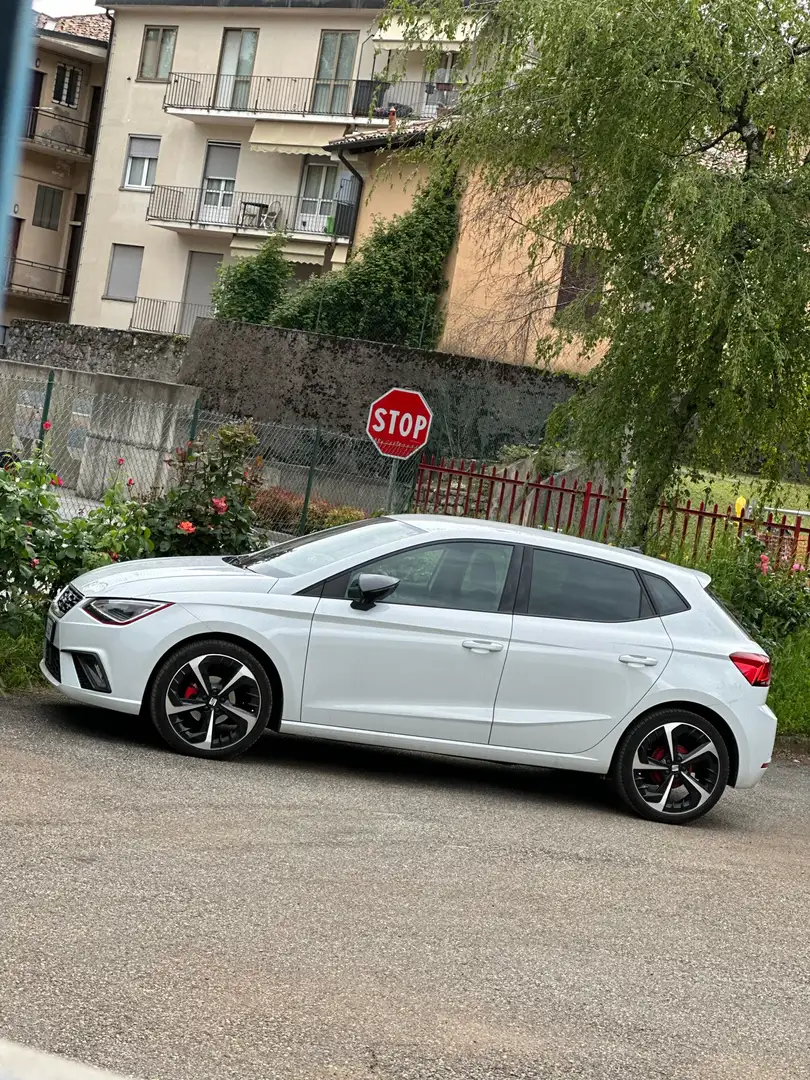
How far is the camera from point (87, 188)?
52625 mm

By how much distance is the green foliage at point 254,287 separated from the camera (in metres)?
39.6

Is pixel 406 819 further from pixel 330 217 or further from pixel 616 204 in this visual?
pixel 330 217

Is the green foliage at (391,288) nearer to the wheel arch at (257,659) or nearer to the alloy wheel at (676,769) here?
the alloy wheel at (676,769)

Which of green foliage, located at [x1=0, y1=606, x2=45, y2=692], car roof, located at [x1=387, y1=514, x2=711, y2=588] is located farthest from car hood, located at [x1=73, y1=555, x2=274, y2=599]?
car roof, located at [x1=387, y1=514, x2=711, y2=588]

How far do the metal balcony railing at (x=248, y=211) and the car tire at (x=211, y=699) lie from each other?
3563 cm

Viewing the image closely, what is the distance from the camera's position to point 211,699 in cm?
795

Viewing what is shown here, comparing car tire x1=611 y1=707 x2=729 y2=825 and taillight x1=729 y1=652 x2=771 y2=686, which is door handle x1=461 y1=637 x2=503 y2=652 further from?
taillight x1=729 y1=652 x2=771 y2=686

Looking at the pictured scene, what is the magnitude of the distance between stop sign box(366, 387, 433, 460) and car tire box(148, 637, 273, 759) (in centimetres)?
852

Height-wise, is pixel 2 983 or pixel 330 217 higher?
pixel 330 217

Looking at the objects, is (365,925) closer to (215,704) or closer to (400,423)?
(215,704)

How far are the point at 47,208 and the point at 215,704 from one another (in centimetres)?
4871

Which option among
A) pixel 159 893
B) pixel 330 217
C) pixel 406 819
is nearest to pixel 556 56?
pixel 406 819

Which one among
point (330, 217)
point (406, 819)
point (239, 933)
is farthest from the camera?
point (330, 217)

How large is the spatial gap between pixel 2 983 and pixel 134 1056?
0.60 meters
